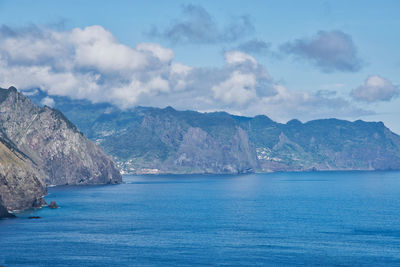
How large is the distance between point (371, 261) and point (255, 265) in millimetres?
32126

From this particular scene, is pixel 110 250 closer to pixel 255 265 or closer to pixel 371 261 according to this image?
pixel 255 265

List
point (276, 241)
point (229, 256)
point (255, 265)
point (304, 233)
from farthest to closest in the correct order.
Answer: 1. point (304, 233)
2. point (276, 241)
3. point (229, 256)
4. point (255, 265)

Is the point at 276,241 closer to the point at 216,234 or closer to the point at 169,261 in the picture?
the point at 216,234

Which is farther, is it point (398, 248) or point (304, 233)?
point (304, 233)

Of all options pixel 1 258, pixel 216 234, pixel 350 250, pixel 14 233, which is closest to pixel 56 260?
pixel 1 258

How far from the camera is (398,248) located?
551 feet

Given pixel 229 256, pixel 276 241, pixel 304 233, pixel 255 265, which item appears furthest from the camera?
pixel 304 233

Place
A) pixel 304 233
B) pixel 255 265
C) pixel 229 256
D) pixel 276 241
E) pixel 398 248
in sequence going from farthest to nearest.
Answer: pixel 304 233, pixel 276 241, pixel 398 248, pixel 229 256, pixel 255 265

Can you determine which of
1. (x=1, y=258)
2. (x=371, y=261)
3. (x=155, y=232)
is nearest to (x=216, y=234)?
(x=155, y=232)

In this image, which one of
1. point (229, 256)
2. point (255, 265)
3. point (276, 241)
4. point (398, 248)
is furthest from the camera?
point (276, 241)

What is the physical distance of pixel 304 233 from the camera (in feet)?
639

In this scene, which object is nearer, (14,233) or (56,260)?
(56,260)

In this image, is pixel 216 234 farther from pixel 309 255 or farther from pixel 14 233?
pixel 14 233

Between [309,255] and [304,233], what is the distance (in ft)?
125
